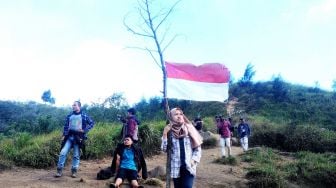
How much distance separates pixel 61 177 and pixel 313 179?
24.2 ft

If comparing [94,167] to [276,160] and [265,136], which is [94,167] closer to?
[276,160]

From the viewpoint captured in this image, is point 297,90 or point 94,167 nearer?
point 94,167

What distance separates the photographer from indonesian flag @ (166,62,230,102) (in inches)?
313

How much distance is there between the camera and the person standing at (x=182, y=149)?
648 cm

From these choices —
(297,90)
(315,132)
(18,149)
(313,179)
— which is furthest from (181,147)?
(297,90)

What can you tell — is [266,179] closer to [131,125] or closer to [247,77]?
[131,125]

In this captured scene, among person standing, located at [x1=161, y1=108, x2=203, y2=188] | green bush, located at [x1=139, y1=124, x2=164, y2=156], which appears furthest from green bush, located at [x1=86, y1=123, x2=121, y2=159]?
person standing, located at [x1=161, y1=108, x2=203, y2=188]

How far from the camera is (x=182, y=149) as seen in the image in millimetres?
6555

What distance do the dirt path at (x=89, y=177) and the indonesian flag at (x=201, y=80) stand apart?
146 inches

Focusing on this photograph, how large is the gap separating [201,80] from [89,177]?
4.67 metres

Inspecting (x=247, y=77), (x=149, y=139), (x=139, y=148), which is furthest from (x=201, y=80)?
(x=247, y=77)

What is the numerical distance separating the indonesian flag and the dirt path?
3.71 m

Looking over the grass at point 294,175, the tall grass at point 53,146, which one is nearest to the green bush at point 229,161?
the grass at point 294,175

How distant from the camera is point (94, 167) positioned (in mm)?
13664
